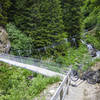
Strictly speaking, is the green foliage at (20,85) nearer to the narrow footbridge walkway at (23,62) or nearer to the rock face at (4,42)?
the narrow footbridge walkway at (23,62)

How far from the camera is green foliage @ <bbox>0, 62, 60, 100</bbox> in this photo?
413cm

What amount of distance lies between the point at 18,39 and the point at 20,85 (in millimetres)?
11446

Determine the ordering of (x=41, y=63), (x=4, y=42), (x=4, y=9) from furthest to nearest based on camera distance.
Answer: (x=4, y=9) < (x=4, y=42) < (x=41, y=63)

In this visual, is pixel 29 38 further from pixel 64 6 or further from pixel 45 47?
pixel 64 6

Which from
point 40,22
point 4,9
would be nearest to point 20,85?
point 40,22

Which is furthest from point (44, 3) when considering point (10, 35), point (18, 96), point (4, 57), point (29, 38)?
point (18, 96)

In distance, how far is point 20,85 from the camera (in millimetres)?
4242

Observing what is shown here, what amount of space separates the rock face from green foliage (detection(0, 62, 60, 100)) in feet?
13.3

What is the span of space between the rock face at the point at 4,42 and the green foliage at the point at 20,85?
4.04 meters

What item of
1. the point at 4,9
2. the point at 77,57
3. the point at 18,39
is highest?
the point at 4,9

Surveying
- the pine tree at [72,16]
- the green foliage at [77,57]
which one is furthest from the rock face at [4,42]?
the pine tree at [72,16]

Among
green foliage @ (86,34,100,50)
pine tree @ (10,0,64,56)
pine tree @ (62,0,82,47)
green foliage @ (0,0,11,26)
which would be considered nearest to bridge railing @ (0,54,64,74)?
pine tree @ (10,0,64,56)

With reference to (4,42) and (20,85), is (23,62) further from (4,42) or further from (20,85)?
(20,85)

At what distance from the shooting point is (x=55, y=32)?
15727 mm
